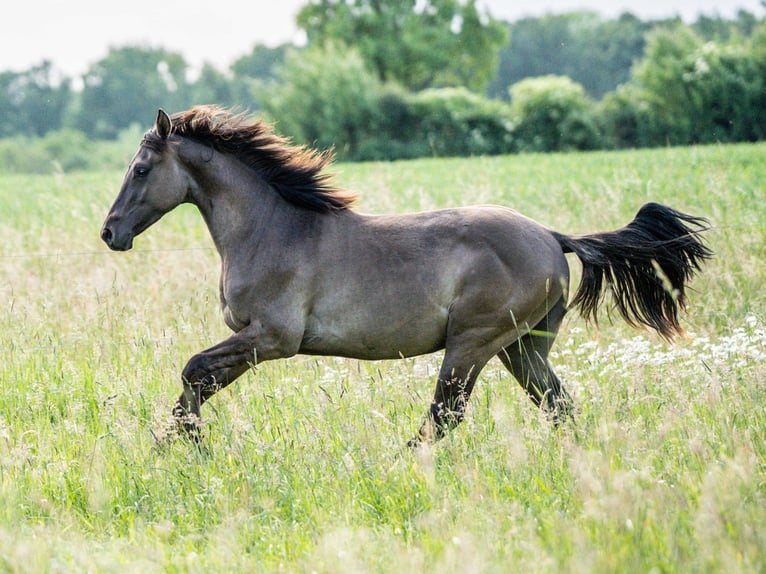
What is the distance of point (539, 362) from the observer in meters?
5.56

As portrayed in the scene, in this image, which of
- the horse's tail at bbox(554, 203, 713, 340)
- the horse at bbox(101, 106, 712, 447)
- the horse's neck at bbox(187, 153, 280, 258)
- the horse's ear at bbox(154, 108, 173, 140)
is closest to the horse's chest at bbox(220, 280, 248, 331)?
the horse at bbox(101, 106, 712, 447)

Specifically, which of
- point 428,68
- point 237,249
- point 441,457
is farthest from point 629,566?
point 428,68

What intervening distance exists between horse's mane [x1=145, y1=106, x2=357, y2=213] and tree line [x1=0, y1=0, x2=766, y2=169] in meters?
15.6

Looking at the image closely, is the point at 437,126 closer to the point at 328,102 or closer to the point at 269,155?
the point at 328,102

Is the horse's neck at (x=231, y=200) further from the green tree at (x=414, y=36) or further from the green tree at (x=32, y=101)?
the green tree at (x=32, y=101)

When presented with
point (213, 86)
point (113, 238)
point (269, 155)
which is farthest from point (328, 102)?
point (213, 86)

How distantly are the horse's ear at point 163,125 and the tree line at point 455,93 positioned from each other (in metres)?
15.8

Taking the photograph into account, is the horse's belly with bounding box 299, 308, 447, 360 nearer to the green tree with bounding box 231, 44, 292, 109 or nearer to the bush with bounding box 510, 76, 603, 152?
the bush with bounding box 510, 76, 603, 152

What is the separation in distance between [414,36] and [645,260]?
52.2 metres

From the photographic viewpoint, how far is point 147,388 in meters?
6.16

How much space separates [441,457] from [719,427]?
1.51 m

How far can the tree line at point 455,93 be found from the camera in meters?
37.7

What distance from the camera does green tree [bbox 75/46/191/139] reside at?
311 feet

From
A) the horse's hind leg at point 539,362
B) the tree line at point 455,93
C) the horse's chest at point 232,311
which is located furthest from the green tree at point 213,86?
the horse's hind leg at point 539,362
